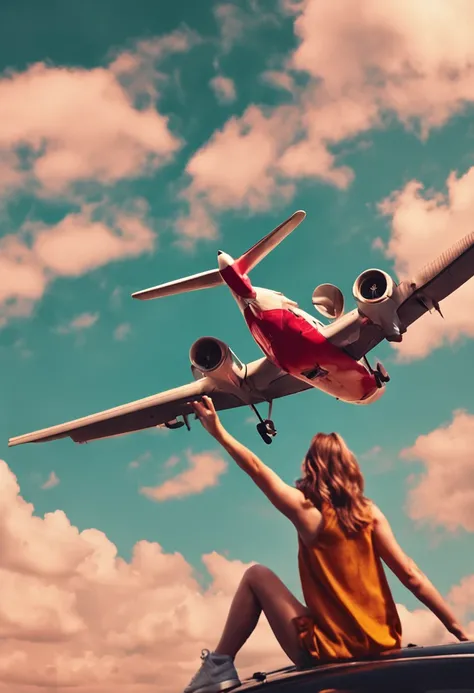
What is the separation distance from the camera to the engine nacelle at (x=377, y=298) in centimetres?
2327

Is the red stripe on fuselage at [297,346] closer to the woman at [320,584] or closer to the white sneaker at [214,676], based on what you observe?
the woman at [320,584]

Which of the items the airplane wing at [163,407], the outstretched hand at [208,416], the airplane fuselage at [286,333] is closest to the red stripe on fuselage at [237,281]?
the airplane fuselage at [286,333]

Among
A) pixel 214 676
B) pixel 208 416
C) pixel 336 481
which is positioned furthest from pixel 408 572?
pixel 208 416

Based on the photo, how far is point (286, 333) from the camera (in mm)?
23297

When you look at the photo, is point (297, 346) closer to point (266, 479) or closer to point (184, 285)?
point (184, 285)

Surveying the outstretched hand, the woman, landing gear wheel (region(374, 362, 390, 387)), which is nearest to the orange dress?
the woman

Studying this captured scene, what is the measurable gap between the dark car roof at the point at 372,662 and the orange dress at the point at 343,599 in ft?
0.51

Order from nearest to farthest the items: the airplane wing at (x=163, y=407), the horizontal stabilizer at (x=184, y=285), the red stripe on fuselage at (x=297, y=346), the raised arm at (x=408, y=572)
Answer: the raised arm at (x=408, y=572)
the red stripe on fuselage at (x=297, y=346)
the horizontal stabilizer at (x=184, y=285)
the airplane wing at (x=163, y=407)

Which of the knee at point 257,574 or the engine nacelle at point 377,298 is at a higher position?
the engine nacelle at point 377,298

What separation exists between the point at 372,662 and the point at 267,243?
71.5ft

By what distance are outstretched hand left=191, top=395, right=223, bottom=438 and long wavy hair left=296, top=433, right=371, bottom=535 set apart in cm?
64

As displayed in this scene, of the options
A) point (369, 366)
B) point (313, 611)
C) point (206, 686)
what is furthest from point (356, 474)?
point (369, 366)

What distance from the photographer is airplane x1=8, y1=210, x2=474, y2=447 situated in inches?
923

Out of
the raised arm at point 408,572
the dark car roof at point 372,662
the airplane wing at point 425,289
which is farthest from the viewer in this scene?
the airplane wing at point 425,289
